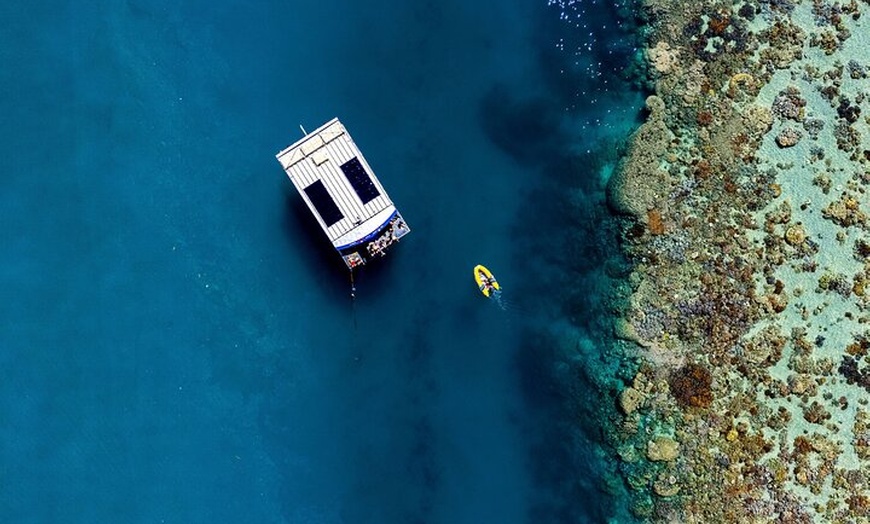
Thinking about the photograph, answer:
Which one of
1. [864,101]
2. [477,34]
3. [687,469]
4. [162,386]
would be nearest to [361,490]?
[162,386]

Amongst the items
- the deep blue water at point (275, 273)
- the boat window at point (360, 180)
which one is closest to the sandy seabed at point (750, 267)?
the deep blue water at point (275, 273)

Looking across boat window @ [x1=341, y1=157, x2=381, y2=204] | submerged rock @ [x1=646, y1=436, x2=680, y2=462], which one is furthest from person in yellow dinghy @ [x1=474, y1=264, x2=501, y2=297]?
submerged rock @ [x1=646, y1=436, x2=680, y2=462]

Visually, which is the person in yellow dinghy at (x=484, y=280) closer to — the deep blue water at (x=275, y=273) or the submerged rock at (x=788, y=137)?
the deep blue water at (x=275, y=273)

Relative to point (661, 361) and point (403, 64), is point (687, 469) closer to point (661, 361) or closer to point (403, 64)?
point (661, 361)

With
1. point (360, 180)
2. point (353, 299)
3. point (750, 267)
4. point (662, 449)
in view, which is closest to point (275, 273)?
point (353, 299)

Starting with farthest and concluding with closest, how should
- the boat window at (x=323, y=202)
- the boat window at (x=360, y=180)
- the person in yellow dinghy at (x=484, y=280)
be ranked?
the person in yellow dinghy at (x=484, y=280), the boat window at (x=360, y=180), the boat window at (x=323, y=202)

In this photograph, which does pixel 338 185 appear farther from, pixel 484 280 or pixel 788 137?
pixel 788 137
